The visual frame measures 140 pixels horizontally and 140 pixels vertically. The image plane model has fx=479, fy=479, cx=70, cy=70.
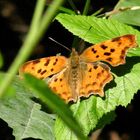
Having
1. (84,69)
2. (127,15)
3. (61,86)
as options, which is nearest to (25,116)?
(61,86)

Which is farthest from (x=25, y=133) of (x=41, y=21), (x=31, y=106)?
(x=41, y=21)

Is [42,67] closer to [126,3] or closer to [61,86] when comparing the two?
[61,86]

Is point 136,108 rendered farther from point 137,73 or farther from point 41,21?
point 41,21

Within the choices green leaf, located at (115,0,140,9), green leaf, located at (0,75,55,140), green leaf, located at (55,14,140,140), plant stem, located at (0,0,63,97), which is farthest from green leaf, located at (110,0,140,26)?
plant stem, located at (0,0,63,97)

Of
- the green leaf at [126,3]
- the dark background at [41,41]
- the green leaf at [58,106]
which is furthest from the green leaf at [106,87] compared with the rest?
the dark background at [41,41]

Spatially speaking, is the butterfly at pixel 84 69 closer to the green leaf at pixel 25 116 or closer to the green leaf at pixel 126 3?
the green leaf at pixel 25 116

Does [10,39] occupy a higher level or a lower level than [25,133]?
lower
